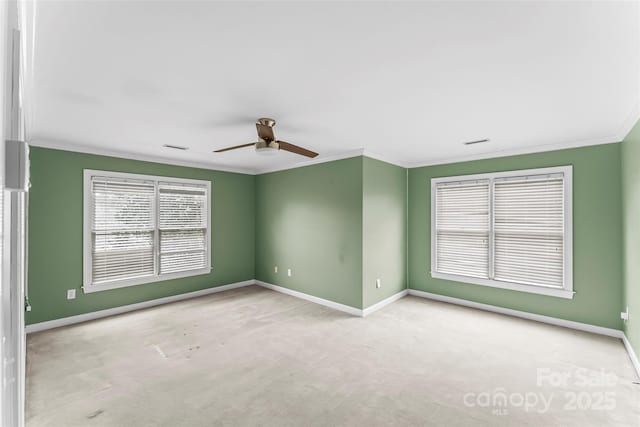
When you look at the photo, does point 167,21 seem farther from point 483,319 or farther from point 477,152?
point 483,319

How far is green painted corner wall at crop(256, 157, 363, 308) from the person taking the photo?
14.9 ft

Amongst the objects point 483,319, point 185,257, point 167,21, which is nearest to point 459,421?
point 483,319

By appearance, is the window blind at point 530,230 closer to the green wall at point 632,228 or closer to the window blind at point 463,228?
the window blind at point 463,228

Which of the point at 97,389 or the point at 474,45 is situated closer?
the point at 474,45

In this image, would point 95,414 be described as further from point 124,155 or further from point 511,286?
point 511,286

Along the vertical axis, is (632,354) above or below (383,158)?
below

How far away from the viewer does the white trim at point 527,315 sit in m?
3.73

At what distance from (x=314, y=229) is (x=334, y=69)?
3.26 metres

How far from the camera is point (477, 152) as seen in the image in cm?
455

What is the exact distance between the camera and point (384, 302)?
4.88m

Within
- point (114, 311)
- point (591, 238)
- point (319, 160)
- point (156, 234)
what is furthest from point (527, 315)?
point (114, 311)

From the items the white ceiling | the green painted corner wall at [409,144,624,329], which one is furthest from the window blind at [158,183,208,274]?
the green painted corner wall at [409,144,624,329]

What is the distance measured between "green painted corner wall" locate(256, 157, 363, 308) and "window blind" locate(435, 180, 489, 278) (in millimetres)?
1606

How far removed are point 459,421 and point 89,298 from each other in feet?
15.2
